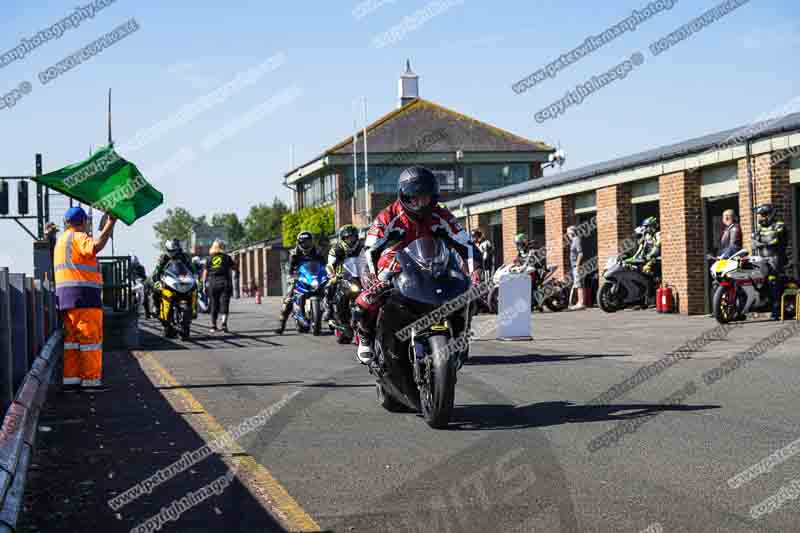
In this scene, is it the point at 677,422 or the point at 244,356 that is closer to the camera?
the point at 677,422

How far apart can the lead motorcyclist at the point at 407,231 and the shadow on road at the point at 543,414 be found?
1.02m

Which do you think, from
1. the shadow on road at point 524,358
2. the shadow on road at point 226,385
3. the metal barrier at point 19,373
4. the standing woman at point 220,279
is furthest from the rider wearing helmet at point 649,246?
the metal barrier at point 19,373

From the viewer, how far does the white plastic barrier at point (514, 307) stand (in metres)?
17.1

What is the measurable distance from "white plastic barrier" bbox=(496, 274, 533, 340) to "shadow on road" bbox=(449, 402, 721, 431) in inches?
311

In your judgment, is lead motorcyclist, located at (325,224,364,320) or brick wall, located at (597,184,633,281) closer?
lead motorcyclist, located at (325,224,364,320)

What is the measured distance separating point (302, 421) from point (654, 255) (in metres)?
17.4

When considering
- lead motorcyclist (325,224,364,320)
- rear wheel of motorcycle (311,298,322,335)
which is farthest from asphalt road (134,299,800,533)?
rear wheel of motorcycle (311,298,322,335)

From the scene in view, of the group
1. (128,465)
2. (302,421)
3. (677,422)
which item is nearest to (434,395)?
(302,421)

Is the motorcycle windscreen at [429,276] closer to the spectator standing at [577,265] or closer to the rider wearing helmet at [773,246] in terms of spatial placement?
the rider wearing helmet at [773,246]

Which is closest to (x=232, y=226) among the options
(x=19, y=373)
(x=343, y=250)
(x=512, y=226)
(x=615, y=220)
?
(x=512, y=226)

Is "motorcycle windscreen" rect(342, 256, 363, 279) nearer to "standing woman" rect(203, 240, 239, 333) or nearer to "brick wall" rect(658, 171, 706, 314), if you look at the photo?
"standing woman" rect(203, 240, 239, 333)

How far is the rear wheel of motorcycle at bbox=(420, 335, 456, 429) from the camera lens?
7.74 meters

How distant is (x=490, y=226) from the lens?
36.3 meters

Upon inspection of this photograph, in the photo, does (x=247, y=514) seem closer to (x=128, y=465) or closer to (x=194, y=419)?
(x=128, y=465)
